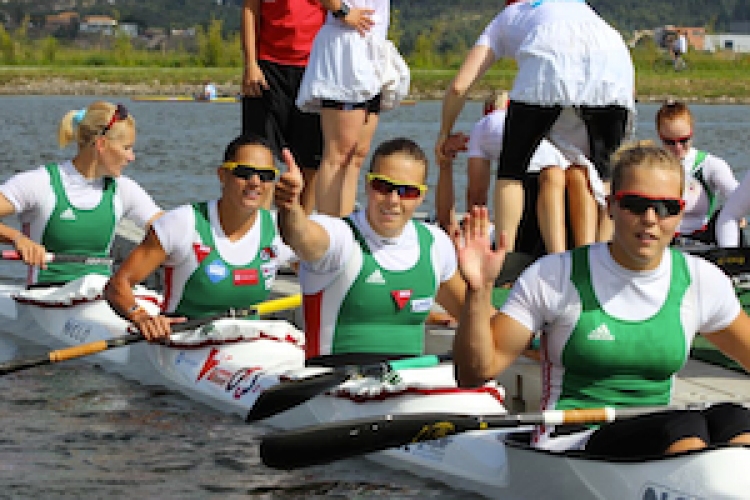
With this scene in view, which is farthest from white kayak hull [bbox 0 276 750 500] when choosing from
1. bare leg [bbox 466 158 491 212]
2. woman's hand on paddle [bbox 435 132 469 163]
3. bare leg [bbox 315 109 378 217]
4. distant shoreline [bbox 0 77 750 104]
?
distant shoreline [bbox 0 77 750 104]

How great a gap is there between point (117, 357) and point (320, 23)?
101 inches

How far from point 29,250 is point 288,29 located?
219cm

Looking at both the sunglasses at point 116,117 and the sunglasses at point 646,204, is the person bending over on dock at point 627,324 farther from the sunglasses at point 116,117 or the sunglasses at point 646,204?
the sunglasses at point 116,117

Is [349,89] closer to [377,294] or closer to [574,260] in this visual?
[377,294]

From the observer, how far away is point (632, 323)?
5547 millimetres

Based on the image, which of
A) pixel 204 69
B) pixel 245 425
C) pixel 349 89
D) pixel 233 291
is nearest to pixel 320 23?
→ pixel 349 89

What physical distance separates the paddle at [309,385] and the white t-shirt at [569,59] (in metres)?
2.47

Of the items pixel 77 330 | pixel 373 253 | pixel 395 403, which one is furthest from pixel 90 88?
pixel 395 403

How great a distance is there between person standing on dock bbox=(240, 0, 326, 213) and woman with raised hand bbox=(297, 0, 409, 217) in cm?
47

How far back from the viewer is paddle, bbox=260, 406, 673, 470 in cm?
571

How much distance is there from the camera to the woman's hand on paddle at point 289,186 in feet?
19.0

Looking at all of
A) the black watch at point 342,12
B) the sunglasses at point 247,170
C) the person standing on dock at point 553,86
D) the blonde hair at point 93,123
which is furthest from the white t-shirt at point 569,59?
the blonde hair at point 93,123

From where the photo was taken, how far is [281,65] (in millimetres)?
9906

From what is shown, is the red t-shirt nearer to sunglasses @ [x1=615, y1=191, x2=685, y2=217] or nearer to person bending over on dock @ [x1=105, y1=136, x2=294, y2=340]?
person bending over on dock @ [x1=105, y1=136, x2=294, y2=340]
